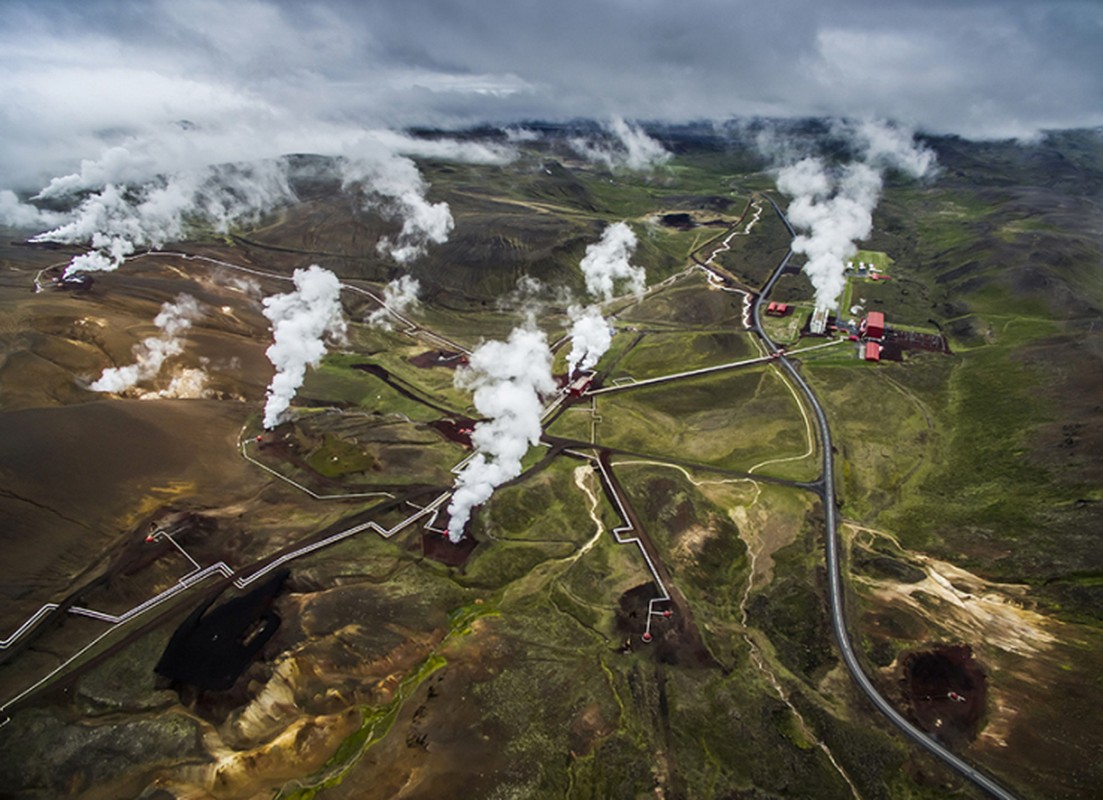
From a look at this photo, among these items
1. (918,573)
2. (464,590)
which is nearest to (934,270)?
(918,573)

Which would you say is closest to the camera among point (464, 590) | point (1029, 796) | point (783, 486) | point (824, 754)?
point (1029, 796)

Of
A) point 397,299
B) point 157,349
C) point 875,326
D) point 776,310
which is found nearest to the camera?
point 157,349

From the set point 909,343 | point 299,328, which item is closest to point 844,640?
point 909,343

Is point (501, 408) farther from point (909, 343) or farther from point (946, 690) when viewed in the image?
point (909, 343)

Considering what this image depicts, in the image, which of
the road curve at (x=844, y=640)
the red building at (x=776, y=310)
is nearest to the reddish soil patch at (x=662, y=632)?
the road curve at (x=844, y=640)

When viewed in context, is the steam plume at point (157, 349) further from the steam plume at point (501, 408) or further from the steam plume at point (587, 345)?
the steam plume at point (587, 345)

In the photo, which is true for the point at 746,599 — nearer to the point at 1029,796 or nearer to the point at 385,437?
the point at 1029,796
